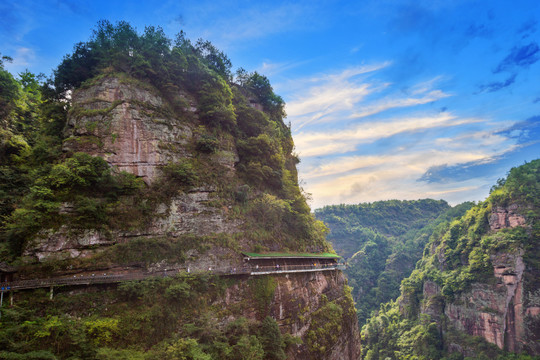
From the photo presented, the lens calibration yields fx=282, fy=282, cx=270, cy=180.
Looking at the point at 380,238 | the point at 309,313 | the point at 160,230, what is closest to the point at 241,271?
the point at 160,230

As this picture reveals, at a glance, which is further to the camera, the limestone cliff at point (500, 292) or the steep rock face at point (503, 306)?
the limestone cliff at point (500, 292)

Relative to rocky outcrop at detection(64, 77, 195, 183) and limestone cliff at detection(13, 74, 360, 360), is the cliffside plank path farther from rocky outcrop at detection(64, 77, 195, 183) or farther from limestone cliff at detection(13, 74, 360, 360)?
rocky outcrop at detection(64, 77, 195, 183)

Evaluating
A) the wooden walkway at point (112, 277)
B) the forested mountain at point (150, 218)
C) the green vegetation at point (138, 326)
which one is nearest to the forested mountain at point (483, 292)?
the forested mountain at point (150, 218)

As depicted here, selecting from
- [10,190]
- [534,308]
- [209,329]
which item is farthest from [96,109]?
[534,308]

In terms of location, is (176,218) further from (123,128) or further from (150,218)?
(123,128)

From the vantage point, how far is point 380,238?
12225 cm

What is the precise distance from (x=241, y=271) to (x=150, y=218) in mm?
7396

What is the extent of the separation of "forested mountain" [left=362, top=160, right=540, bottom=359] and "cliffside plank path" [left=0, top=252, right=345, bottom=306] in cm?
3261

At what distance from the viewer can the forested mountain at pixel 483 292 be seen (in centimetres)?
4322

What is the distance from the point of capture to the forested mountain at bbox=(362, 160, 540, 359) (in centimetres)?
4322

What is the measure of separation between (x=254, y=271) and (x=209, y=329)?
5476 millimetres

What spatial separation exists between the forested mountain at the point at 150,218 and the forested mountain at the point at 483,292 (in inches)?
1166

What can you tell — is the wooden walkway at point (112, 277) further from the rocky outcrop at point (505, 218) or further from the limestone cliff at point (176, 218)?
the rocky outcrop at point (505, 218)

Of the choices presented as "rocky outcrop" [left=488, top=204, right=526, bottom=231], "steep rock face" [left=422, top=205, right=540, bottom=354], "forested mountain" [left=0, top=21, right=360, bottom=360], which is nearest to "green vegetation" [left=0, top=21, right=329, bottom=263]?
"forested mountain" [left=0, top=21, right=360, bottom=360]
